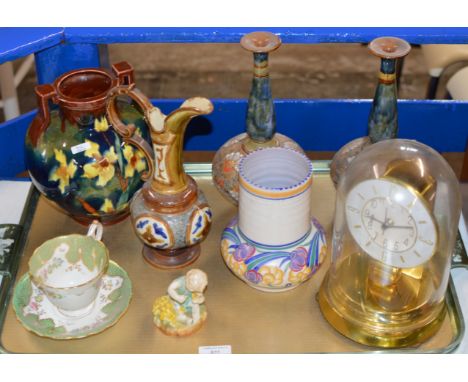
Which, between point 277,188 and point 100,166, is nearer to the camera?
point 277,188

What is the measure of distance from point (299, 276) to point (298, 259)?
0.03 m

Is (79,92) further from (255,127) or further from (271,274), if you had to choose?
(271,274)

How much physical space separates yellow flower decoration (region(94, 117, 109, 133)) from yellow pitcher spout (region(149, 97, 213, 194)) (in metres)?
0.13

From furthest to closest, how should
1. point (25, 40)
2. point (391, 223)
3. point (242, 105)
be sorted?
point (242, 105)
point (25, 40)
point (391, 223)

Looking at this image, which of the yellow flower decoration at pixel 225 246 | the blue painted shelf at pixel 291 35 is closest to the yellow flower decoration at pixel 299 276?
the yellow flower decoration at pixel 225 246

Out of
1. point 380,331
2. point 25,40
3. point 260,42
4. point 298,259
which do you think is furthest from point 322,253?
point 25,40

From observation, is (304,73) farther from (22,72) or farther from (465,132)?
(465,132)

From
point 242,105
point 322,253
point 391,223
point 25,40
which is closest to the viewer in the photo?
point 391,223

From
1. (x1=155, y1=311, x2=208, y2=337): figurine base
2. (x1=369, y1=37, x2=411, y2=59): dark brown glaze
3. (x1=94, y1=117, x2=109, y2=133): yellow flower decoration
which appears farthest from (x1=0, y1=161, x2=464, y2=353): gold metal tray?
(x1=369, y1=37, x2=411, y2=59): dark brown glaze

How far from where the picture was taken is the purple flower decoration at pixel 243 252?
48.0 inches

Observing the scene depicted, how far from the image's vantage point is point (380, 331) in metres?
1.18

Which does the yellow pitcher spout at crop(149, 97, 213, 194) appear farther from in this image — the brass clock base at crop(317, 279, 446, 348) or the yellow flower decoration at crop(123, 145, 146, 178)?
the brass clock base at crop(317, 279, 446, 348)

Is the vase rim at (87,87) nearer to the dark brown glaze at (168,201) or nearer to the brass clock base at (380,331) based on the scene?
the dark brown glaze at (168,201)

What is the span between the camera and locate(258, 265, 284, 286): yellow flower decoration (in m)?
1.21
